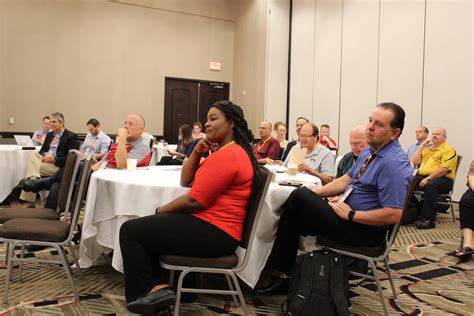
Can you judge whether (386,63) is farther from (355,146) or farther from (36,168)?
(36,168)

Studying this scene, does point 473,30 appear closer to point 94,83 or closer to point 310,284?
point 310,284

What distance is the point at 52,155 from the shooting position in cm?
608

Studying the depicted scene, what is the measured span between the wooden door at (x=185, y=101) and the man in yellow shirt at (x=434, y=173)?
→ 7.23m

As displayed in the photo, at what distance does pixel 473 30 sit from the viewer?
7.46 metres

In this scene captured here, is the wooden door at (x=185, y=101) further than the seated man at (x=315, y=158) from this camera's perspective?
Yes

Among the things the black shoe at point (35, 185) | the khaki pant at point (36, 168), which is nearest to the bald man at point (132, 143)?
the black shoe at point (35, 185)

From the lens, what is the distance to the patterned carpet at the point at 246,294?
111 inches

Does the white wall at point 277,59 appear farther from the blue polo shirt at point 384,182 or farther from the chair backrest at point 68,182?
the blue polo shirt at point 384,182

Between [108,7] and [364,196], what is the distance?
10.4 metres

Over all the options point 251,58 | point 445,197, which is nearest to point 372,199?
point 445,197

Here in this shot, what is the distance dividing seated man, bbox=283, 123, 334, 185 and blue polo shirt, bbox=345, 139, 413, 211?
1.29 meters

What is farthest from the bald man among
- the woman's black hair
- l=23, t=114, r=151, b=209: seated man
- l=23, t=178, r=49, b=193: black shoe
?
the woman's black hair

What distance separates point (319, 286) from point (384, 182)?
697mm

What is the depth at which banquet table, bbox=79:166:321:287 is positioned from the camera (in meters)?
2.88
